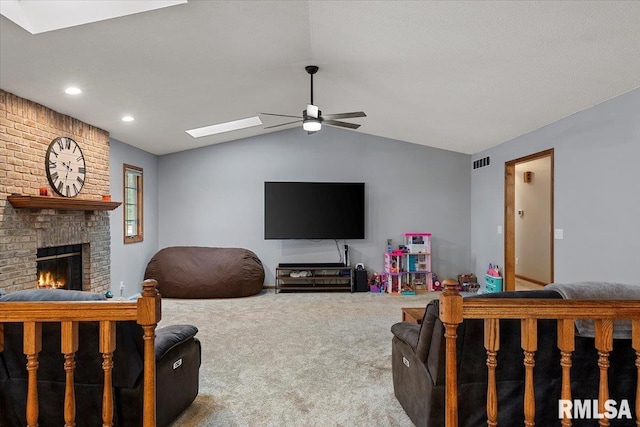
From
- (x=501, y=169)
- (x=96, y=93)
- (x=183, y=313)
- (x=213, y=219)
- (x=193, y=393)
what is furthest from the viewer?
(x=213, y=219)

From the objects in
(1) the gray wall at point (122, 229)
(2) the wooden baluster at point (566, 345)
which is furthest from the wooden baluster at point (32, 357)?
(1) the gray wall at point (122, 229)

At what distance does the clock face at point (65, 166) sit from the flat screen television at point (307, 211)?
2.86 metres

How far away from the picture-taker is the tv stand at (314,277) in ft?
22.2

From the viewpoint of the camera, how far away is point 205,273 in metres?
6.39

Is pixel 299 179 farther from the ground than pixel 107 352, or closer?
farther from the ground

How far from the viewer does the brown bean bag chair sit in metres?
6.30

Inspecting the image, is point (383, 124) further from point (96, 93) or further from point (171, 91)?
point (96, 93)

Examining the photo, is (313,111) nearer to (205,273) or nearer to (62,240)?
(62,240)

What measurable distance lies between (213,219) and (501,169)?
497cm

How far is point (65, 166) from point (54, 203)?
0.70m

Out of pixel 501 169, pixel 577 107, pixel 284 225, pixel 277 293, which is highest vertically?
pixel 577 107

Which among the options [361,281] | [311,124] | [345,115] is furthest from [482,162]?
[311,124]

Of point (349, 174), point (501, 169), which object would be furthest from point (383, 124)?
point (501, 169)

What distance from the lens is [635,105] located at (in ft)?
11.4
